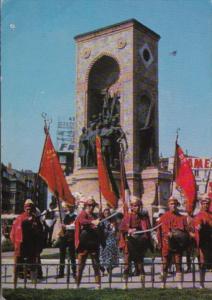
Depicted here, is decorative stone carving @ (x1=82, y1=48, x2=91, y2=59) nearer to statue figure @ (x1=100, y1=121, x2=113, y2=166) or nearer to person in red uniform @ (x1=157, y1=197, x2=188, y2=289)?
statue figure @ (x1=100, y1=121, x2=113, y2=166)

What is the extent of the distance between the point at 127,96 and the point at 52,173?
12.7 m

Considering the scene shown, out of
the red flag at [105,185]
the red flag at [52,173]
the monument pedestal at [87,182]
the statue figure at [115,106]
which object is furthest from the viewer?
the statue figure at [115,106]

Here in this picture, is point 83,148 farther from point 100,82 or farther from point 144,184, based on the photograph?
point 100,82

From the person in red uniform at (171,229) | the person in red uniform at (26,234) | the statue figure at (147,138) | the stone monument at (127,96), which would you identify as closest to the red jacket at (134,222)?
the person in red uniform at (171,229)

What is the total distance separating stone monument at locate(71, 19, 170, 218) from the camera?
23.0 meters

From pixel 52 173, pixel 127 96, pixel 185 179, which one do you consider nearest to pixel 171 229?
pixel 52 173

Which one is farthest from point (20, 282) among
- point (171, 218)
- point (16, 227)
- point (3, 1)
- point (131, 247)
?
point (3, 1)

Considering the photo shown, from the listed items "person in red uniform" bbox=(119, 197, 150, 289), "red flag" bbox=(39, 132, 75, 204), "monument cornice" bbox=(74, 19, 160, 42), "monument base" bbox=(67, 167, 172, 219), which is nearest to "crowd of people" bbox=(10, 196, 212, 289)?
"person in red uniform" bbox=(119, 197, 150, 289)

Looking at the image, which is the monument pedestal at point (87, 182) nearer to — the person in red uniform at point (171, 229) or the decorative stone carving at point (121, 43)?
the decorative stone carving at point (121, 43)

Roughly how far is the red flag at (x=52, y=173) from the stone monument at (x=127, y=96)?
→ 9762 mm

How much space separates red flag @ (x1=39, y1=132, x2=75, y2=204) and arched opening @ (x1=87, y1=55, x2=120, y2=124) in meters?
13.2

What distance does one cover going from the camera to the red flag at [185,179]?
12.7 meters

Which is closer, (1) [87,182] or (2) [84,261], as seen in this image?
(2) [84,261]

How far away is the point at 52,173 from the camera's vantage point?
11.9 m
